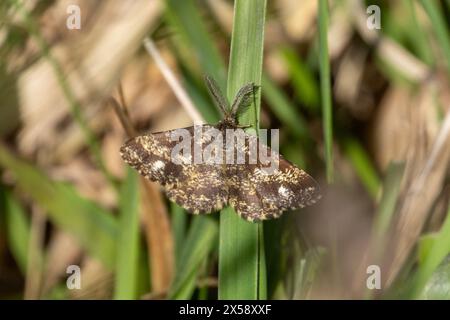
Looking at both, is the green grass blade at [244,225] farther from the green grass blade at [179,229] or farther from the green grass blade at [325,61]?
the green grass blade at [179,229]

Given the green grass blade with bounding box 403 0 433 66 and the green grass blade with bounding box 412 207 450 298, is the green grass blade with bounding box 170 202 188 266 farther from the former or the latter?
the green grass blade with bounding box 403 0 433 66


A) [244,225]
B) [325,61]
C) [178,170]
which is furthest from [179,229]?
[325,61]

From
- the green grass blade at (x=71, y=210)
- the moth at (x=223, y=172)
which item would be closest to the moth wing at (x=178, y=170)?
the moth at (x=223, y=172)

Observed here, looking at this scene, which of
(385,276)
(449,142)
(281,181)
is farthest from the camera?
(449,142)

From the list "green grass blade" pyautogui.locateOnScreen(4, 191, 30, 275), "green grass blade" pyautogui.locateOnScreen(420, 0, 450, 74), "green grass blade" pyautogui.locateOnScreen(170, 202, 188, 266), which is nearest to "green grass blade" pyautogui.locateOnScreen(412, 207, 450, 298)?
"green grass blade" pyautogui.locateOnScreen(420, 0, 450, 74)

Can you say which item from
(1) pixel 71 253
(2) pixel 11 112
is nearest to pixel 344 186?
(1) pixel 71 253

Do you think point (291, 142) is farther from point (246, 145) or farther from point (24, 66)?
point (24, 66)
